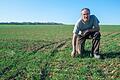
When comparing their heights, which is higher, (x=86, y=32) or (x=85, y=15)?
(x=85, y=15)

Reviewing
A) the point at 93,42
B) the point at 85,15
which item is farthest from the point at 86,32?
the point at 85,15

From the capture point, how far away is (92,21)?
12734 millimetres

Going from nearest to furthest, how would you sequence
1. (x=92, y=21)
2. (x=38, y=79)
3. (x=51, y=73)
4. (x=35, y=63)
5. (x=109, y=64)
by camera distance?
1. (x=38, y=79)
2. (x=51, y=73)
3. (x=109, y=64)
4. (x=35, y=63)
5. (x=92, y=21)

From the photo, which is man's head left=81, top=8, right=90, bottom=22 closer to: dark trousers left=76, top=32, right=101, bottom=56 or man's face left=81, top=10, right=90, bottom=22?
man's face left=81, top=10, right=90, bottom=22

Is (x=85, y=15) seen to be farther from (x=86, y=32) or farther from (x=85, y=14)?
(x=86, y=32)

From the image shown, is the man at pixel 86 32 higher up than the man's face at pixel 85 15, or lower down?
lower down

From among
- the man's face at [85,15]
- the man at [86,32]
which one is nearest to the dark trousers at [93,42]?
the man at [86,32]

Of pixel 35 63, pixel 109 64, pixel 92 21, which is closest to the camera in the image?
pixel 109 64

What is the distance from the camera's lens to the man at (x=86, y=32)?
41.4 feet

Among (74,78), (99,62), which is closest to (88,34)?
(99,62)

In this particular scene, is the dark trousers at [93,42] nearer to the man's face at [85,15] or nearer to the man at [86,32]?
the man at [86,32]

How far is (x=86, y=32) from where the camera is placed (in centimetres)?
1297

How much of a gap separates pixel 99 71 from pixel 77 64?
5.11ft

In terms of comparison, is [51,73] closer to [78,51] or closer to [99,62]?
[99,62]
